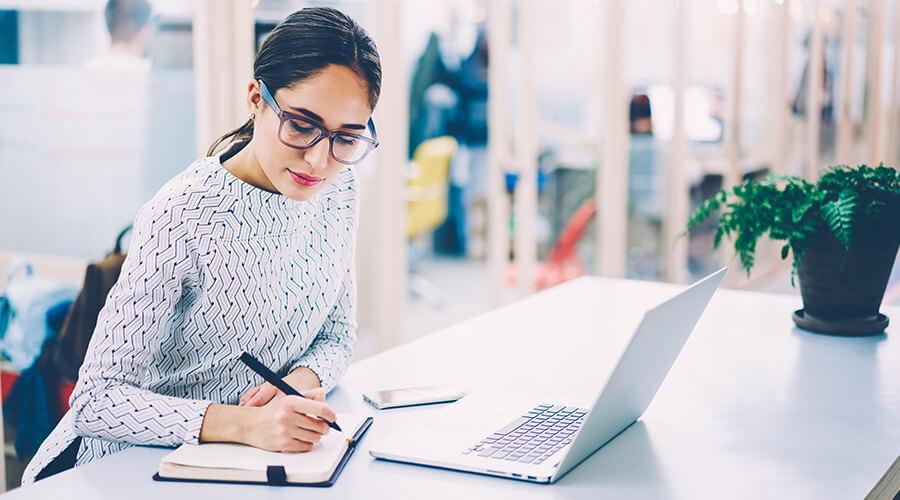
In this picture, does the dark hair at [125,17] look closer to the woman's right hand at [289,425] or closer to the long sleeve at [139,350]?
the long sleeve at [139,350]

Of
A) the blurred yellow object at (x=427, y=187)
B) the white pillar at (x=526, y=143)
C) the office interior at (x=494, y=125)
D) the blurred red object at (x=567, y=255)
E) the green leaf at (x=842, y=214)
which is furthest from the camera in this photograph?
the blurred yellow object at (x=427, y=187)

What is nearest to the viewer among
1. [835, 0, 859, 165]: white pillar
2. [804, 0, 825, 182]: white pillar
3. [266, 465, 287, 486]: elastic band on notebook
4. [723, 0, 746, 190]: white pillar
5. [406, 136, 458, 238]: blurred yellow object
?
[266, 465, 287, 486]: elastic band on notebook

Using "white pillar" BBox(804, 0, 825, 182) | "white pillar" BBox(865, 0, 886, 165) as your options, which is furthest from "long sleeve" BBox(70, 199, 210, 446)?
"white pillar" BBox(865, 0, 886, 165)

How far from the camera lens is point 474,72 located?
616cm

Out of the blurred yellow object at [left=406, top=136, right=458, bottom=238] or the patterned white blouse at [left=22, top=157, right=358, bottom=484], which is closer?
the patterned white blouse at [left=22, top=157, right=358, bottom=484]

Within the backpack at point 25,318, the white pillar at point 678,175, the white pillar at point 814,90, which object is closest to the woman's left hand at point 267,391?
the backpack at point 25,318

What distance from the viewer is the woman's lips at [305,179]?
133cm

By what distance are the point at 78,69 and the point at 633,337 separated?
81.0 inches

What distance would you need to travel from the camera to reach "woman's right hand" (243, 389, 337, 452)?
3.76 ft

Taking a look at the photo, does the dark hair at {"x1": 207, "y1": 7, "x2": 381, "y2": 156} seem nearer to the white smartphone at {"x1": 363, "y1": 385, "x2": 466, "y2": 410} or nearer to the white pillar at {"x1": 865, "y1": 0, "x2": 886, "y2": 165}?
the white smartphone at {"x1": 363, "y1": 385, "x2": 466, "y2": 410}

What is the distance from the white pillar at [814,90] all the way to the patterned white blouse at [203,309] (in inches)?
234

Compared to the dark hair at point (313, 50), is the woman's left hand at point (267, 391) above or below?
below

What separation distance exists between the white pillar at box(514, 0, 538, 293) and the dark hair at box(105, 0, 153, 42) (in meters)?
1.92

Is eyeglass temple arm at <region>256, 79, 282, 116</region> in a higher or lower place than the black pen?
higher
